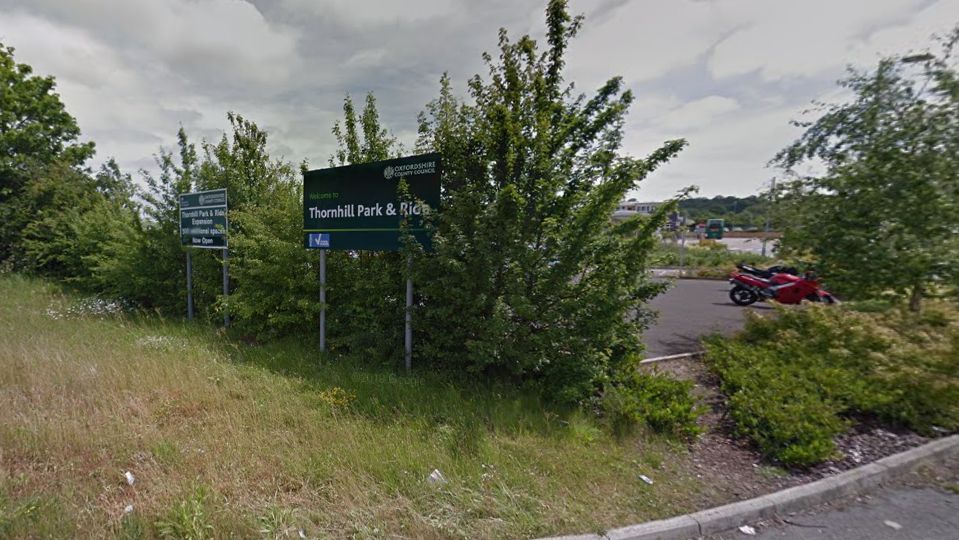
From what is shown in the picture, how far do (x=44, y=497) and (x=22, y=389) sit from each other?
280 cm

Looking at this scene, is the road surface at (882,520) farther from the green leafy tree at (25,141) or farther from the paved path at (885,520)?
the green leafy tree at (25,141)

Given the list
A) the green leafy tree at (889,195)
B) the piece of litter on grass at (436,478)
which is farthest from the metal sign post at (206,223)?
the green leafy tree at (889,195)

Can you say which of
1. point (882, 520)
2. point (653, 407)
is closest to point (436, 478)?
point (653, 407)

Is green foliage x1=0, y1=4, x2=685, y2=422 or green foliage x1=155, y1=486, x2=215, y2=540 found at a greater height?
green foliage x1=0, y1=4, x2=685, y2=422

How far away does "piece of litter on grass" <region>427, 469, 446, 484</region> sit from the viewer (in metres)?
2.95

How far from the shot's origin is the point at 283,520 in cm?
251

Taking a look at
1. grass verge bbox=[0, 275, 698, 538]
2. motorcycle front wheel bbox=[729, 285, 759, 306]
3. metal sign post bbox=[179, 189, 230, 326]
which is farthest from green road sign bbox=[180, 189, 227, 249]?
motorcycle front wheel bbox=[729, 285, 759, 306]

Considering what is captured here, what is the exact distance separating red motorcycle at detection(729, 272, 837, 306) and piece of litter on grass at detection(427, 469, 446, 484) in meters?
12.5

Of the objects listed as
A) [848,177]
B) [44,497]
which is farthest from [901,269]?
[44,497]

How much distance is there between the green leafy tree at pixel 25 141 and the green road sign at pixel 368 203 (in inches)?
667

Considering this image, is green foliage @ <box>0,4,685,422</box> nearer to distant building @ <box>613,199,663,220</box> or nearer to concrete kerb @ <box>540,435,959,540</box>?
distant building @ <box>613,199,663,220</box>

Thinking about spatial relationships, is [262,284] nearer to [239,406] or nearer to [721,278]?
[239,406]

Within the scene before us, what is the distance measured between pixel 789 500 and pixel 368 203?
5563mm

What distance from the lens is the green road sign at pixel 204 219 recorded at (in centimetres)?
711
